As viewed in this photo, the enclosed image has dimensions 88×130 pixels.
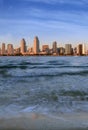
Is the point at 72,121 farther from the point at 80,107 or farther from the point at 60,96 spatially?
the point at 60,96

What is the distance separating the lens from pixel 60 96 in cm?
1136

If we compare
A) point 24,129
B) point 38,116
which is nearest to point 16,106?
point 38,116

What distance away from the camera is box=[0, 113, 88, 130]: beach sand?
6.21 m

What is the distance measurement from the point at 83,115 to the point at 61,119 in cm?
69

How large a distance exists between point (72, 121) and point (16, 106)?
2534 millimetres

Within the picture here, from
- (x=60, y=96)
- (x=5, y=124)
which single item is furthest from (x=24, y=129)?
(x=60, y=96)

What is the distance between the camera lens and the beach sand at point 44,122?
6.21 m

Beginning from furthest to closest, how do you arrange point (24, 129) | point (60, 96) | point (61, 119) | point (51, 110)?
point (60, 96), point (51, 110), point (61, 119), point (24, 129)

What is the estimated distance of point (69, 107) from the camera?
8891mm

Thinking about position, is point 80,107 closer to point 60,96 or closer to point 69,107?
point 69,107

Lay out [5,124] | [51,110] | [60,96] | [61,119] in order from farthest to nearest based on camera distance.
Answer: [60,96]
[51,110]
[61,119]
[5,124]

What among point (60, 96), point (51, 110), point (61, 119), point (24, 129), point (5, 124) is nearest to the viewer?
point (24, 129)

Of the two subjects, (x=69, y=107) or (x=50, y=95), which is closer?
(x=69, y=107)

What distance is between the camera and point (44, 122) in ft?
22.0
